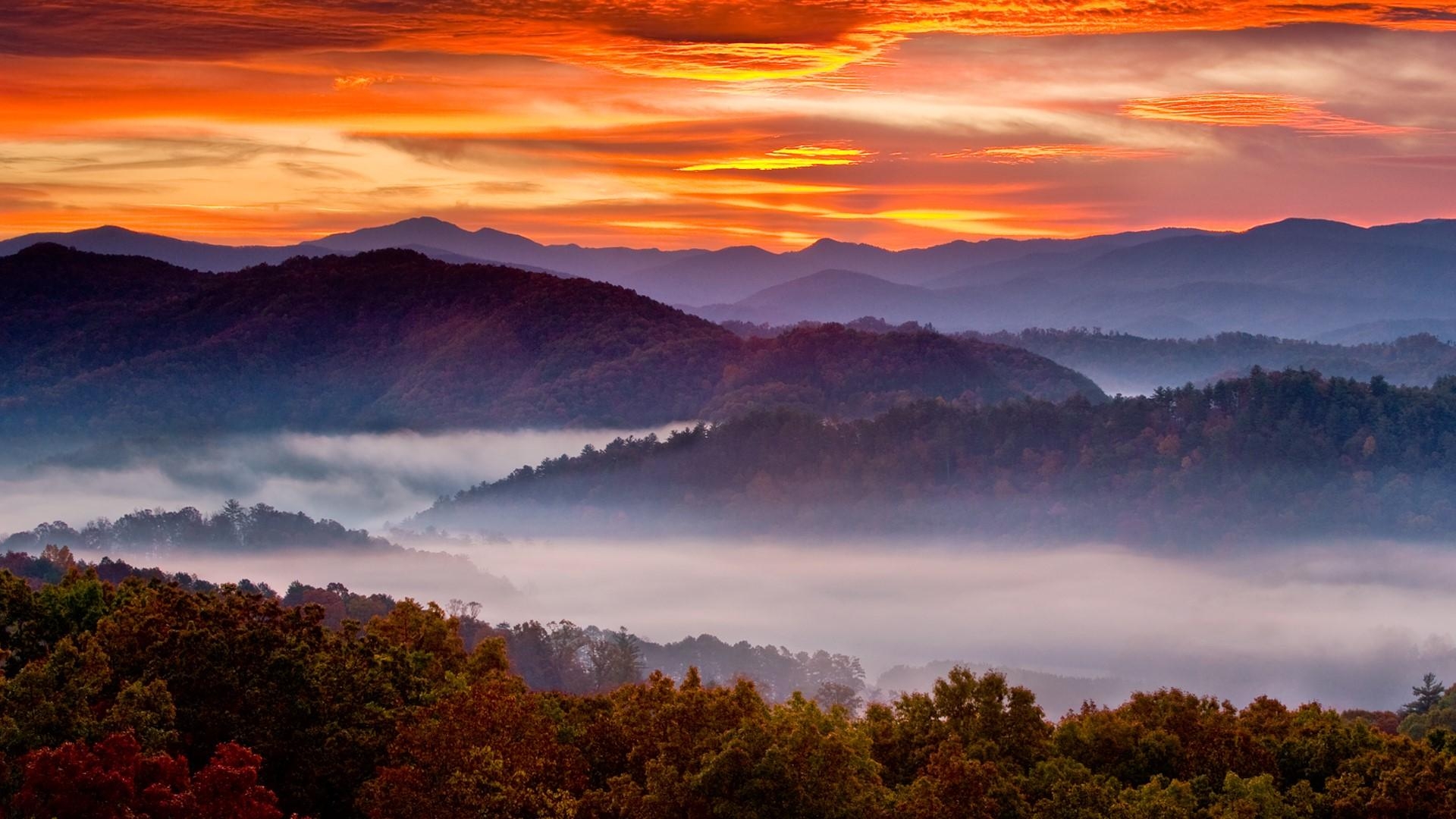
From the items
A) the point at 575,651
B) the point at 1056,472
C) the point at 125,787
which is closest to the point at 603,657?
the point at 575,651

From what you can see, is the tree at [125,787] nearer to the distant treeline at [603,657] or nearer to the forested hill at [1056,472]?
the distant treeline at [603,657]

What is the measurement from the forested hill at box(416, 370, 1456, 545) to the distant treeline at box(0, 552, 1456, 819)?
138m

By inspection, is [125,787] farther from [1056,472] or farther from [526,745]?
[1056,472]

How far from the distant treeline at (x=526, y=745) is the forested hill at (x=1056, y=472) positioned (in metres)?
138

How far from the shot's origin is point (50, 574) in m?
74.1

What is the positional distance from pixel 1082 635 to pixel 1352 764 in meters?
118

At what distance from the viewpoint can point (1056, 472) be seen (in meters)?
164

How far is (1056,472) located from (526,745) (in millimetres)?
150677

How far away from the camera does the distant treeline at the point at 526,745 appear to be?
16781 mm

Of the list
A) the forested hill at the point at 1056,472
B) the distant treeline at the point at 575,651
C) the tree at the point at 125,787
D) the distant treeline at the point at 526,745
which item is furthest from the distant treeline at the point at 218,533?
the tree at the point at 125,787

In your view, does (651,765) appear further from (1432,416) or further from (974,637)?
(1432,416)

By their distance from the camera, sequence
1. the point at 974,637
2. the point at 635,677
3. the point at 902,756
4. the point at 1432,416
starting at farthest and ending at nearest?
the point at 1432,416 → the point at 974,637 → the point at 635,677 → the point at 902,756

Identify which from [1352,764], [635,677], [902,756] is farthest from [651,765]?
[635,677]

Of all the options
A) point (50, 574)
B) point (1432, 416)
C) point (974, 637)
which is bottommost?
point (974, 637)
